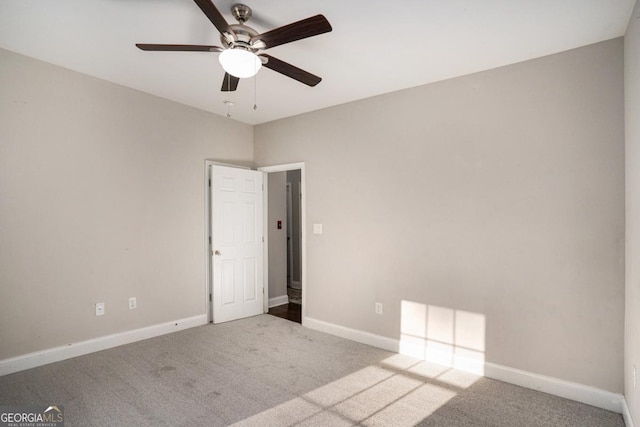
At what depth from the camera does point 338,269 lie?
161 inches

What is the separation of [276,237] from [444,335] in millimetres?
2993

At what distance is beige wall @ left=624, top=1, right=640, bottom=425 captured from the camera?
2.03 metres

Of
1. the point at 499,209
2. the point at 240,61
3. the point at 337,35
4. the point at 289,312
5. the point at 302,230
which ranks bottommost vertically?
the point at 289,312

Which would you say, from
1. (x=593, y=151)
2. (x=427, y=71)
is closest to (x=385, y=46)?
(x=427, y=71)

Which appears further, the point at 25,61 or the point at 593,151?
the point at 25,61

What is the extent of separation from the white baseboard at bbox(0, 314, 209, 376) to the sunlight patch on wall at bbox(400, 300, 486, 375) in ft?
8.59

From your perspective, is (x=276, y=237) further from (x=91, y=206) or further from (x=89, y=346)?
(x=89, y=346)

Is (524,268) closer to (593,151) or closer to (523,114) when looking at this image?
(593,151)

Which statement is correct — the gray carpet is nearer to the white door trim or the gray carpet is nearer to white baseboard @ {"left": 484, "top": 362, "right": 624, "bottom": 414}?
white baseboard @ {"left": 484, "top": 362, "right": 624, "bottom": 414}

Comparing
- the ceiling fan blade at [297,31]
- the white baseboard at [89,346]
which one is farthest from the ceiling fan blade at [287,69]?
the white baseboard at [89,346]

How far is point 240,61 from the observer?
2.07 m

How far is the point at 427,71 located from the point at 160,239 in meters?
3.43
